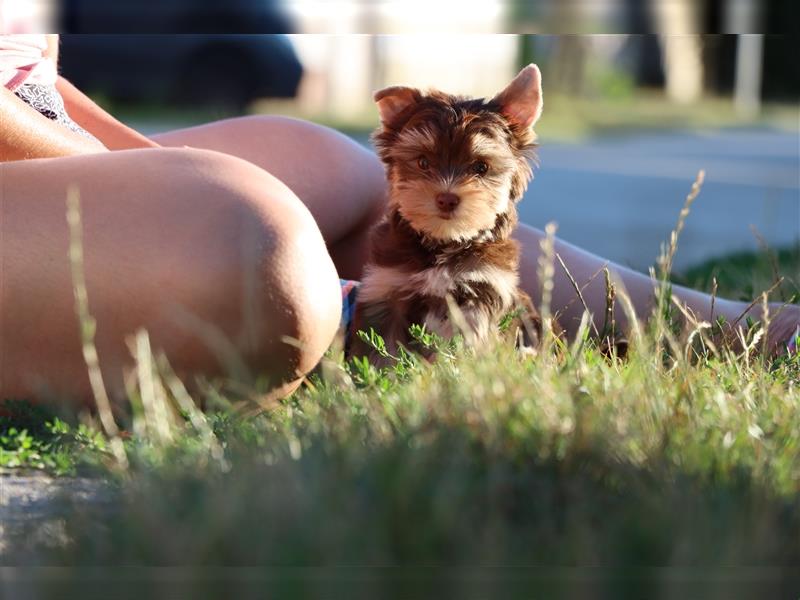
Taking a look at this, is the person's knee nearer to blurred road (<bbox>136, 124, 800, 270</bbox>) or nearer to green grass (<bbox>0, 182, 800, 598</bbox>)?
A: green grass (<bbox>0, 182, 800, 598</bbox>)

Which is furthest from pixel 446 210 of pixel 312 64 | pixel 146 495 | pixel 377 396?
pixel 312 64

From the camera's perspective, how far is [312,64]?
13547 millimetres

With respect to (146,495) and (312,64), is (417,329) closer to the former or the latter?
(146,495)

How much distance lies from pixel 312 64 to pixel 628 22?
1162 cm

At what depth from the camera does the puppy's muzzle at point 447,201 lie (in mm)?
3410

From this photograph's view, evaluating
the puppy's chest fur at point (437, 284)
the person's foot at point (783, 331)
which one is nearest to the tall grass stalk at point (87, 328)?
the puppy's chest fur at point (437, 284)

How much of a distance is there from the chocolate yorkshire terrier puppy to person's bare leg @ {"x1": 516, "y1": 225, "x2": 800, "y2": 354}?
1.38ft

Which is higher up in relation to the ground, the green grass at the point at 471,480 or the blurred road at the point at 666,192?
the green grass at the point at 471,480

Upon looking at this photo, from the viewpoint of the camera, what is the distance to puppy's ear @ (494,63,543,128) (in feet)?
11.8

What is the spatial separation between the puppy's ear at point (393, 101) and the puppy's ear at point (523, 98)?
26 cm

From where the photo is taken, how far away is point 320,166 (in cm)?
435

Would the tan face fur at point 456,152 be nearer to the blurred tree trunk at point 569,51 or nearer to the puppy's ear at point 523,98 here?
the puppy's ear at point 523,98

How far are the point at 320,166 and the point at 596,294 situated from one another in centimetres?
110

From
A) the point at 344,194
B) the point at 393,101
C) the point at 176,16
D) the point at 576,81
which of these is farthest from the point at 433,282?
the point at 576,81
